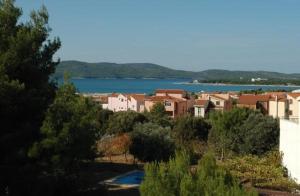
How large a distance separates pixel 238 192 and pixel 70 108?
868cm

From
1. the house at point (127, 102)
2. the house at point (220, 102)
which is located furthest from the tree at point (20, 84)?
the house at point (127, 102)

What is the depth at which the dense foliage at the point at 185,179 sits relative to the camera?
873 cm

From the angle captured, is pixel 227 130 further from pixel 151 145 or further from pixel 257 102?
pixel 257 102

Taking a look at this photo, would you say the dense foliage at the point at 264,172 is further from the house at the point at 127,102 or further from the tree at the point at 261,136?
the house at the point at 127,102

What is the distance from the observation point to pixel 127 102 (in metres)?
91.8

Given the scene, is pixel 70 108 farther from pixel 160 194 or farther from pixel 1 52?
pixel 160 194

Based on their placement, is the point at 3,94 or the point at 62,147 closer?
the point at 3,94

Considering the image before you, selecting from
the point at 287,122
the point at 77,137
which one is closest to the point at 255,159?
the point at 287,122

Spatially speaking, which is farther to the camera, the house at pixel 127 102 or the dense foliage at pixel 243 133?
the house at pixel 127 102

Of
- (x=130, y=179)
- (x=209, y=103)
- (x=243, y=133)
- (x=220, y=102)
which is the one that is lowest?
(x=130, y=179)

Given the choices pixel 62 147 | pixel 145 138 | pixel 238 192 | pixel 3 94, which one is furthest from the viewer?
pixel 145 138

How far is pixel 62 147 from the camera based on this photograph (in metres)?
14.5

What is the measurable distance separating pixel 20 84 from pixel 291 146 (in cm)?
1247

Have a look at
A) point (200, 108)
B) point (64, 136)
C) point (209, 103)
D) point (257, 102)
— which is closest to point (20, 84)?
point (64, 136)
